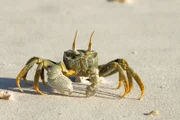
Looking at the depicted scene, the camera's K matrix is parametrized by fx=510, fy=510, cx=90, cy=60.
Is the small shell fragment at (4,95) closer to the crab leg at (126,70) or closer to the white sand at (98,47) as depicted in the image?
the white sand at (98,47)

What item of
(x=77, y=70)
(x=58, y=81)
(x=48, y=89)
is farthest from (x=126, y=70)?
(x=48, y=89)

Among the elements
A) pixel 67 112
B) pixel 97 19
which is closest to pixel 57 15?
pixel 97 19

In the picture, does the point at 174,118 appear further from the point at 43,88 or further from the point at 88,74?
the point at 43,88

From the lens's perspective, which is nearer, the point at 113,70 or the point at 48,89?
the point at 113,70

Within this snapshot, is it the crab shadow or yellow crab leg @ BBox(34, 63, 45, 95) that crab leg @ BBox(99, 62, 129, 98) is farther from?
yellow crab leg @ BBox(34, 63, 45, 95)

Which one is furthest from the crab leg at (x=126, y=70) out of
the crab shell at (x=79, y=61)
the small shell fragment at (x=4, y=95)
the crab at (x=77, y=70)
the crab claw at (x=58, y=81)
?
the small shell fragment at (x=4, y=95)

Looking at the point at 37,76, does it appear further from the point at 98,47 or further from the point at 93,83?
the point at 98,47

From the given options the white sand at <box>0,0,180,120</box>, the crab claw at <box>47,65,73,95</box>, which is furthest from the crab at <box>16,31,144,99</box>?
the white sand at <box>0,0,180,120</box>
